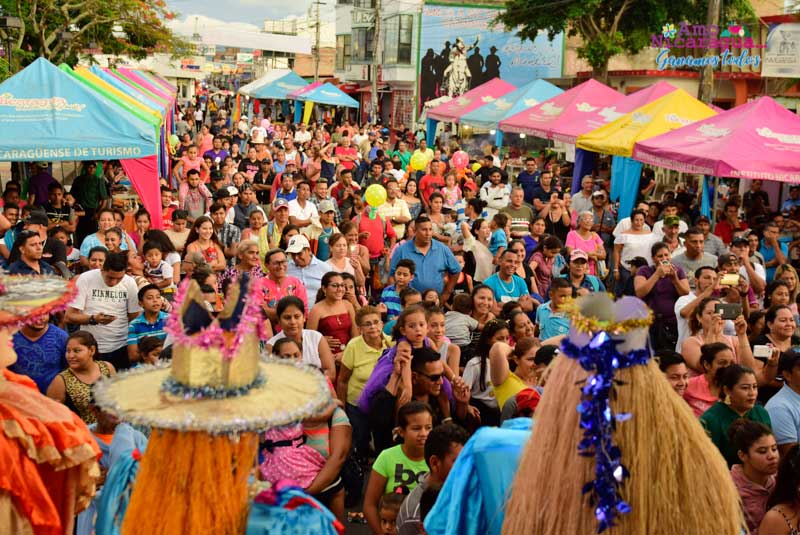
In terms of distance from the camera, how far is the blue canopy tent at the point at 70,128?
34.3 feet

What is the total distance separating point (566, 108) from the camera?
18.4m

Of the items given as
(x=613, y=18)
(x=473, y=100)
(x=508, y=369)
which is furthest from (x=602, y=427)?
(x=613, y=18)

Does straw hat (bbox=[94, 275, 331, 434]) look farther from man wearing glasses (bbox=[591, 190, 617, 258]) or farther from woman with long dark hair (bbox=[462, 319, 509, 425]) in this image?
man wearing glasses (bbox=[591, 190, 617, 258])

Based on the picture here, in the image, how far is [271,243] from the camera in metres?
9.57

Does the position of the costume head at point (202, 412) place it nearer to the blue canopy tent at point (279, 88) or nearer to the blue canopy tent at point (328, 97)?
the blue canopy tent at point (328, 97)

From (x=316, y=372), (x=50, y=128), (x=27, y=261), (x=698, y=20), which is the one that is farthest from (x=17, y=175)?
(x=698, y=20)

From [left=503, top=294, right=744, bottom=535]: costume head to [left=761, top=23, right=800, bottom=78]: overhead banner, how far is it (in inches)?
800

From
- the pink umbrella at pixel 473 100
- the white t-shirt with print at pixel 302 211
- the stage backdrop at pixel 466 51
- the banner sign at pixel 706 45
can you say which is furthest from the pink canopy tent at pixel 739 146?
the stage backdrop at pixel 466 51

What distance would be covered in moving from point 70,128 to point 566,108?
10.8 metres

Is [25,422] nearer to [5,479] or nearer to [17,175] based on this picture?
[5,479]

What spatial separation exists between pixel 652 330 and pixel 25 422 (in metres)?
6.28

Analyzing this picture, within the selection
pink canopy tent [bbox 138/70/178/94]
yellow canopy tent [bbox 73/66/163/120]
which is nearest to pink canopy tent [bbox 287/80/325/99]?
pink canopy tent [bbox 138/70/178/94]

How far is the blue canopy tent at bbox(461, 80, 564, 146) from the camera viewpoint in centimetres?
2172

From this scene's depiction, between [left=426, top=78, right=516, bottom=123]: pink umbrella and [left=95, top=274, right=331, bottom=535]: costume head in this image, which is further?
[left=426, top=78, right=516, bottom=123]: pink umbrella
